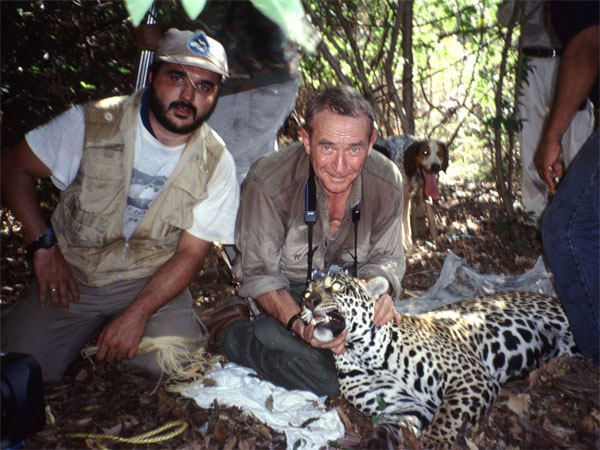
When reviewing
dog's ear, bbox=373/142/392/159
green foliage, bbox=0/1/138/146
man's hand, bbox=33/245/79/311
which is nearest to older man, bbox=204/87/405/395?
man's hand, bbox=33/245/79/311

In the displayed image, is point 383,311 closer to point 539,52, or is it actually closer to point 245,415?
point 245,415

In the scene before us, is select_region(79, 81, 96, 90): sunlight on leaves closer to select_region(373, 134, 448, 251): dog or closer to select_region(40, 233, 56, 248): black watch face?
select_region(40, 233, 56, 248): black watch face

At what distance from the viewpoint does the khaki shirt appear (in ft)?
11.1

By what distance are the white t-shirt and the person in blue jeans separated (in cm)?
204

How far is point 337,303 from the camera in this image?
10.1 feet

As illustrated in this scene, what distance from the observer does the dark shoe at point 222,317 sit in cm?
398

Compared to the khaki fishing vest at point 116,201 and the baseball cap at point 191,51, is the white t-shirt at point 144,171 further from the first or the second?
the baseball cap at point 191,51

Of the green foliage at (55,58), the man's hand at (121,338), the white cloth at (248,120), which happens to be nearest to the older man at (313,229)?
the man's hand at (121,338)

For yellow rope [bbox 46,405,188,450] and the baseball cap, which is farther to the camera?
the baseball cap

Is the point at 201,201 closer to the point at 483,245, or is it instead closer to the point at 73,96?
the point at 73,96

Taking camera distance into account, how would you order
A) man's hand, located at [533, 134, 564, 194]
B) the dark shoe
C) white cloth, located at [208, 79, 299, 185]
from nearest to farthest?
man's hand, located at [533, 134, 564, 194], the dark shoe, white cloth, located at [208, 79, 299, 185]

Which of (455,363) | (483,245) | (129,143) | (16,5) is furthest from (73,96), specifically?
(483,245)

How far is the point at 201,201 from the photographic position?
3.54 meters

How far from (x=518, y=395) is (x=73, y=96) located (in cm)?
411
